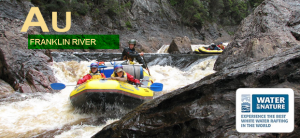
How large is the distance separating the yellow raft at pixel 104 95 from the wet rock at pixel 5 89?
1.87m

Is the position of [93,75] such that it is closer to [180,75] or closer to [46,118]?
[46,118]

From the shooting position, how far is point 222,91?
5.77 feet

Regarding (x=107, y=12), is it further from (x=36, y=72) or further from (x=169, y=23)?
(x=36, y=72)

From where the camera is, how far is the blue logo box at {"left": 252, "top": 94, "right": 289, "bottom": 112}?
147cm

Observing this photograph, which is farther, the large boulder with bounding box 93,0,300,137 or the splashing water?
the splashing water

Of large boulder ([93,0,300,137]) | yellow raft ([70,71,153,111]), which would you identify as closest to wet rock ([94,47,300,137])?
large boulder ([93,0,300,137])

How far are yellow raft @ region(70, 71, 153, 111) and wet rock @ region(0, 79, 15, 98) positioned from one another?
6.15ft

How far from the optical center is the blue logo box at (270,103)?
4.81 feet

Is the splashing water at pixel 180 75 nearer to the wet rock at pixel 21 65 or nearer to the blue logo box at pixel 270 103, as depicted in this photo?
the wet rock at pixel 21 65

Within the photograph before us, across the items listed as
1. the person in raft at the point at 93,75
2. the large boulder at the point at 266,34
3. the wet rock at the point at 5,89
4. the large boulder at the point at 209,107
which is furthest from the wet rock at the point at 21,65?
the large boulder at the point at 266,34

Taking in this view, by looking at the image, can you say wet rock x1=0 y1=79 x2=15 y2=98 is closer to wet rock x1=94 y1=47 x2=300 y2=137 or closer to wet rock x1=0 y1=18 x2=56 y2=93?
wet rock x1=0 y1=18 x2=56 y2=93

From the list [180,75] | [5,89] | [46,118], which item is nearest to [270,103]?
[46,118]

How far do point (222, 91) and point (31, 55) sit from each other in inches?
250

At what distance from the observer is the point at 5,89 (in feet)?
17.1
